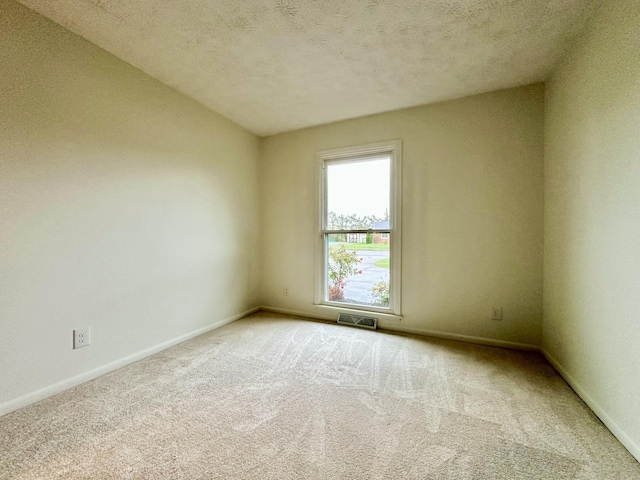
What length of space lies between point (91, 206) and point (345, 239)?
242 centimetres

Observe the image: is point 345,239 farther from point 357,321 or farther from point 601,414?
point 601,414

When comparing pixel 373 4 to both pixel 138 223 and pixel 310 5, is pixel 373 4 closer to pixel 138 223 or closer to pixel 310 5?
pixel 310 5

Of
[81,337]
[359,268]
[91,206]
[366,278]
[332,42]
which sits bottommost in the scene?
[81,337]

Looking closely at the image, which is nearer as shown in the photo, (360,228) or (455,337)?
(455,337)

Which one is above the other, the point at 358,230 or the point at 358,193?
the point at 358,193

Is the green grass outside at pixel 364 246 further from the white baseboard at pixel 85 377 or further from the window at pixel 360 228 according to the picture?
the white baseboard at pixel 85 377

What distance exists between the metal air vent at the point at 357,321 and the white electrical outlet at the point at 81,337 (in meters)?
2.30

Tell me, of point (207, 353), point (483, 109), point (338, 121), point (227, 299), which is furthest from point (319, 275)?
point (483, 109)

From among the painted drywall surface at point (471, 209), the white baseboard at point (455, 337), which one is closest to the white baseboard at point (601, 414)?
the white baseboard at point (455, 337)

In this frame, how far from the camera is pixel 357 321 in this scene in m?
3.05

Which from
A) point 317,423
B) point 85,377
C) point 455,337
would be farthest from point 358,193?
point 85,377

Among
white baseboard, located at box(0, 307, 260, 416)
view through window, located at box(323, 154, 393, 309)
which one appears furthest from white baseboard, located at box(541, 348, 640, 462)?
white baseboard, located at box(0, 307, 260, 416)

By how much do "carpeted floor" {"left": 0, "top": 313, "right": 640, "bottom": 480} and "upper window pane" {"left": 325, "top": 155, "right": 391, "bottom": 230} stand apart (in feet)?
5.06

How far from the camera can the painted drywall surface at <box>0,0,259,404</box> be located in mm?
1580
